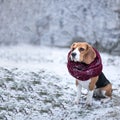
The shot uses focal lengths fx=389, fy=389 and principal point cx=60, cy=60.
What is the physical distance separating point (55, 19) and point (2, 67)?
3.34 m

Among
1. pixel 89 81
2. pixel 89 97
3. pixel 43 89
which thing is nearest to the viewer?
pixel 89 81

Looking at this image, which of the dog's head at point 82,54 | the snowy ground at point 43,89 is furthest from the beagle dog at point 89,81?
the snowy ground at point 43,89

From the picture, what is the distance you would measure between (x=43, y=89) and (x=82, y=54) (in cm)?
173

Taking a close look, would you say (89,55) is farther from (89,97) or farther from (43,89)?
(43,89)

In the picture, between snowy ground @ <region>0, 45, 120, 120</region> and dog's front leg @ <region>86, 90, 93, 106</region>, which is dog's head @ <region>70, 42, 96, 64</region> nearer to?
dog's front leg @ <region>86, 90, 93, 106</region>

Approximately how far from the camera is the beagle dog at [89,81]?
6.02 m

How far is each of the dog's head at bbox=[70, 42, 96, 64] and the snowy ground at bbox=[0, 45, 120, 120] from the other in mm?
902

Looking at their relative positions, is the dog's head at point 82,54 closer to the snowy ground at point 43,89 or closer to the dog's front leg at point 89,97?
the dog's front leg at point 89,97

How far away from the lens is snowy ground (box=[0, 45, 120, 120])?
631cm

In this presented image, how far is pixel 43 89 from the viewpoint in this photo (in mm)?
7480

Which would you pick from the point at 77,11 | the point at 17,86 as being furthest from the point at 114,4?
the point at 17,86

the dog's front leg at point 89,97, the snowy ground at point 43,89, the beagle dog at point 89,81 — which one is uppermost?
the beagle dog at point 89,81

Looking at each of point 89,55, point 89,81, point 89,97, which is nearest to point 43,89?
point 89,97

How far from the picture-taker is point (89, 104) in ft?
21.3
